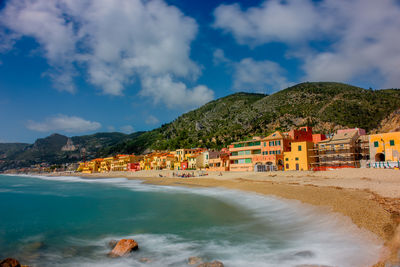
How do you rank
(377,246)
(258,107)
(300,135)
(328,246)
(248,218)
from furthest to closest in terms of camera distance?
(258,107) < (300,135) < (248,218) < (328,246) < (377,246)

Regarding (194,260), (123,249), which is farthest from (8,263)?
(194,260)

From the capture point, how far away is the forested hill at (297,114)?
8711 centimetres

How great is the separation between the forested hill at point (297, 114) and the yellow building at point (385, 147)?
5093 centimetres

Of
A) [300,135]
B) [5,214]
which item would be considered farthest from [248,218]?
[300,135]

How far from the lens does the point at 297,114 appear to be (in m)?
102

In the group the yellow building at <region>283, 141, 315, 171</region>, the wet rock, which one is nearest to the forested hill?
the yellow building at <region>283, 141, 315, 171</region>

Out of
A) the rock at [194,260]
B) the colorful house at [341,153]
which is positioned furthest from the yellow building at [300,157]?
the rock at [194,260]

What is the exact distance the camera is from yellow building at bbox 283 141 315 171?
42125 mm

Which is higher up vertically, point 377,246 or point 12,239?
point 377,246

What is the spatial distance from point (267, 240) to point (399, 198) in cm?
894

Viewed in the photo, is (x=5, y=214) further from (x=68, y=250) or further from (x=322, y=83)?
(x=322, y=83)

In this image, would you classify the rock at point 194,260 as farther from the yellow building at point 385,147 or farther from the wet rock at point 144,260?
the yellow building at point 385,147

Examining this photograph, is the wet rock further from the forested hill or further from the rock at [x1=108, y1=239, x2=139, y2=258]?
the forested hill

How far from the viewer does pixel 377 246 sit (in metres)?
8.32
